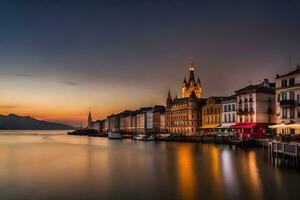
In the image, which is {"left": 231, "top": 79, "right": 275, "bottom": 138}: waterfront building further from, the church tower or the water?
the church tower

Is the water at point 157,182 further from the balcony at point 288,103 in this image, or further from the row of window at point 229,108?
the row of window at point 229,108

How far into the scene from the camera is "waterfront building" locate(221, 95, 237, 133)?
98688 mm

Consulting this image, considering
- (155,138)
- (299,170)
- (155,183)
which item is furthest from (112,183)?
(155,138)

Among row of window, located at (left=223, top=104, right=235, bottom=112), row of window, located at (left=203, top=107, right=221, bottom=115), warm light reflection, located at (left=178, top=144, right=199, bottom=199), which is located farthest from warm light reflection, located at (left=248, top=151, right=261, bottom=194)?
row of window, located at (left=203, top=107, right=221, bottom=115)

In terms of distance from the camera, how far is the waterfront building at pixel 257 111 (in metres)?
85.6

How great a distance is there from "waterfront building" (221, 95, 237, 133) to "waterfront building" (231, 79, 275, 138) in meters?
8.33

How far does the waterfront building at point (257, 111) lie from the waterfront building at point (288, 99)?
14888 mm

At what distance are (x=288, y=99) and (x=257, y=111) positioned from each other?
61.6 feet

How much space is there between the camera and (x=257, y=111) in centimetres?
8612

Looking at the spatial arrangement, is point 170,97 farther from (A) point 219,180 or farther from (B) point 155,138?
(A) point 219,180

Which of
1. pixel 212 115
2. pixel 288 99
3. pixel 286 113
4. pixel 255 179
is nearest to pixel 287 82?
pixel 288 99

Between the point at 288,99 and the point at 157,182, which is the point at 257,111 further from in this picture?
the point at 157,182

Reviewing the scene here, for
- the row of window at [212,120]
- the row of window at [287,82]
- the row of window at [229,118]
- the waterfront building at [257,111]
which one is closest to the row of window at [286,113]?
the row of window at [287,82]

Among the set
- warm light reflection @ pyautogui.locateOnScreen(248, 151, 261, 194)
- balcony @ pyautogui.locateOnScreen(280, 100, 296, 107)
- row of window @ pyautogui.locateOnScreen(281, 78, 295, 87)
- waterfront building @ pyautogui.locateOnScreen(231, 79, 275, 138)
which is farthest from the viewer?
waterfront building @ pyautogui.locateOnScreen(231, 79, 275, 138)
